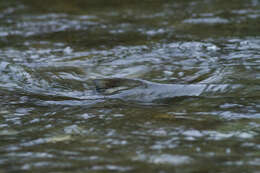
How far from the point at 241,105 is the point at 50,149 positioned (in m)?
1.06

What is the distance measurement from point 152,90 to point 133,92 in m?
0.12

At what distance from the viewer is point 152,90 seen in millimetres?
2629

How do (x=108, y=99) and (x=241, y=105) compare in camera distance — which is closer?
(x=241, y=105)

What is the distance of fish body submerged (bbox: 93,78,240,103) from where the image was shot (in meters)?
2.52

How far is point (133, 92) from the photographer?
2623mm

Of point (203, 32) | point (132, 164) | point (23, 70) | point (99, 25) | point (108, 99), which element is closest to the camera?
point (132, 164)

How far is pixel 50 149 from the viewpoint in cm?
179

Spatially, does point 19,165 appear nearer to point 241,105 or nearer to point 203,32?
point 241,105

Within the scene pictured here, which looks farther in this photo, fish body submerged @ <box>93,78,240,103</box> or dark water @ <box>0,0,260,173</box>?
fish body submerged @ <box>93,78,240,103</box>

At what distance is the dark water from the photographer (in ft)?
5.58

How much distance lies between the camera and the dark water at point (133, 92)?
5.58 ft

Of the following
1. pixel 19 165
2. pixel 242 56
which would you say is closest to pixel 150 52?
pixel 242 56

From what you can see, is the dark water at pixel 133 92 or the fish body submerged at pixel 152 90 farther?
the fish body submerged at pixel 152 90

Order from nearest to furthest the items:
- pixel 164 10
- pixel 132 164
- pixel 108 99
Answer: pixel 132 164
pixel 108 99
pixel 164 10
